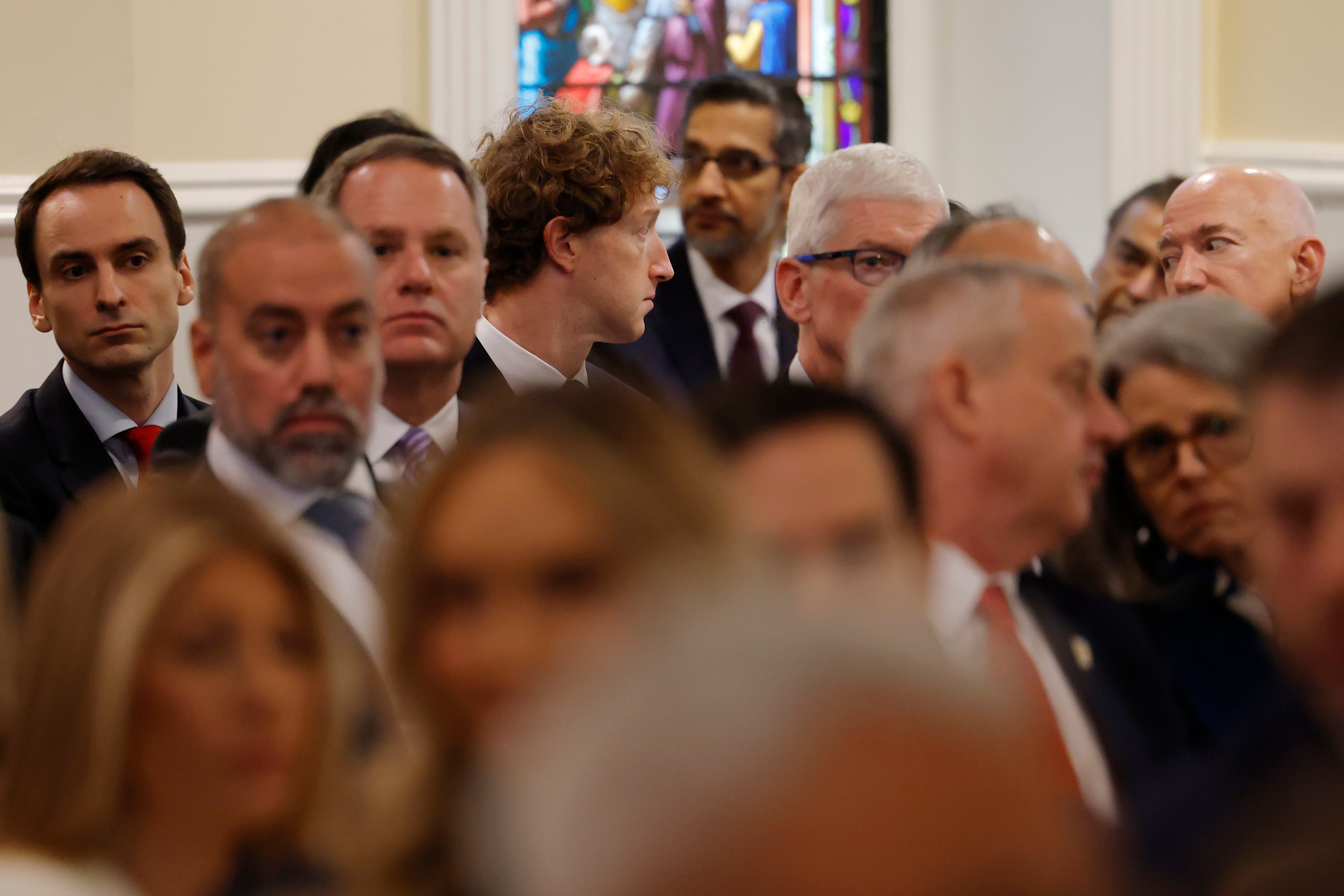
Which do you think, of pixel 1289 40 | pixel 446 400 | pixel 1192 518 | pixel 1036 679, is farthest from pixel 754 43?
pixel 1036 679

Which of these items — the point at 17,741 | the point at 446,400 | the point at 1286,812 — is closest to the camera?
the point at 1286,812

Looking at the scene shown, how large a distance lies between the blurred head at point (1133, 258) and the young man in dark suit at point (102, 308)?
7.90 ft

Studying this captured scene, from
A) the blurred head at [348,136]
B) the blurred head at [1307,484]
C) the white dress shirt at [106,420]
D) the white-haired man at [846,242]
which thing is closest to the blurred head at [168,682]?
the blurred head at [1307,484]

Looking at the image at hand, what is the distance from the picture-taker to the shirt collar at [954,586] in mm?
2012

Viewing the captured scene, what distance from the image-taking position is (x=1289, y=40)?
5.93 metres

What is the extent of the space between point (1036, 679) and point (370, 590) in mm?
846

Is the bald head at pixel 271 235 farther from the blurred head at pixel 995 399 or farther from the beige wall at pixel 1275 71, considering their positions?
the beige wall at pixel 1275 71

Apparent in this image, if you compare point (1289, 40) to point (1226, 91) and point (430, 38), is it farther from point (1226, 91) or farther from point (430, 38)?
point (430, 38)

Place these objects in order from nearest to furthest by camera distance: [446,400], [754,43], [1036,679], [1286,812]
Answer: [1286,812]
[1036,679]
[446,400]
[754,43]

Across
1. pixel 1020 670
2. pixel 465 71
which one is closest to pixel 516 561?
pixel 1020 670

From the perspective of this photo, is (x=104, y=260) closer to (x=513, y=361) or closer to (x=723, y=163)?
(x=513, y=361)

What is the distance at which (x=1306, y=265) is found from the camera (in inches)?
158

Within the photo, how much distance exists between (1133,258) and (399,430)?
8.22ft

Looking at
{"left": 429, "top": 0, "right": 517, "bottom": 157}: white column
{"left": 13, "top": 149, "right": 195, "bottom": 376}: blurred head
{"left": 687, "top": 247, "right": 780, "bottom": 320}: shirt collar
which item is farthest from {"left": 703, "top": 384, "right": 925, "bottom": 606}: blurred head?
{"left": 429, "top": 0, "right": 517, "bottom": 157}: white column
